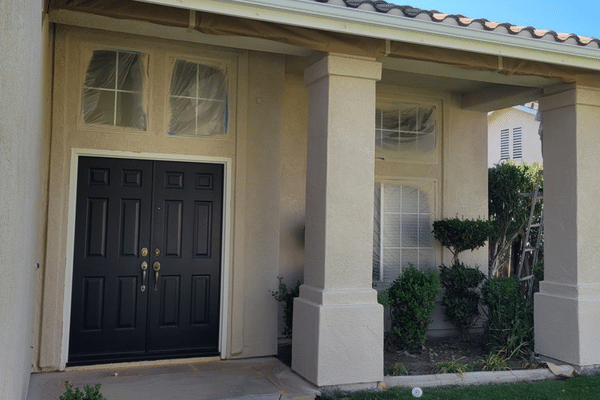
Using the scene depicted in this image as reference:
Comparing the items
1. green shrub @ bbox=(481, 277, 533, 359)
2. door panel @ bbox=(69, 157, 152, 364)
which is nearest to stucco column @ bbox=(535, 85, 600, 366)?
green shrub @ bbox=(481, 277, 533, 359)

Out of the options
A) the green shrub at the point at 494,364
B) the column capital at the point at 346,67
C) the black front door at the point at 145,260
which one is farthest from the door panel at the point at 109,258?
the green shrub at the point at 494,364

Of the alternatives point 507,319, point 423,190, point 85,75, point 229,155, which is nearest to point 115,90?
point 85,75

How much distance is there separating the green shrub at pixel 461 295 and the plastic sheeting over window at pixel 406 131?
171 cm

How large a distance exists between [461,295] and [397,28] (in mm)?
4041

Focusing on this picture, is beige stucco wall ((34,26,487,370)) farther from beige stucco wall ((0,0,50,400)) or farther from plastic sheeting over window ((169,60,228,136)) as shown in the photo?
beige stucco wall ((0,0,50,400))

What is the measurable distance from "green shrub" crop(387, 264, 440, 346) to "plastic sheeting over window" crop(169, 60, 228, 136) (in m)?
2.86

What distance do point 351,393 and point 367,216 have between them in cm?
169

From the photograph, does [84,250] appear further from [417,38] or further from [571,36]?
[571,36]

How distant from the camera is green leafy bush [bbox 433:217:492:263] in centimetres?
778

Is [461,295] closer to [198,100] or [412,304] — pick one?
[412,304]

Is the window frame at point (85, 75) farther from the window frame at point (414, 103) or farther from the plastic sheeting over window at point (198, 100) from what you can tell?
the window frame at point (414, 103)

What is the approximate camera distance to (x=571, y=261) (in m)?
6.59

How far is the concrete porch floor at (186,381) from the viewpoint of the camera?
5324mm

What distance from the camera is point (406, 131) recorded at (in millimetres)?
8359
